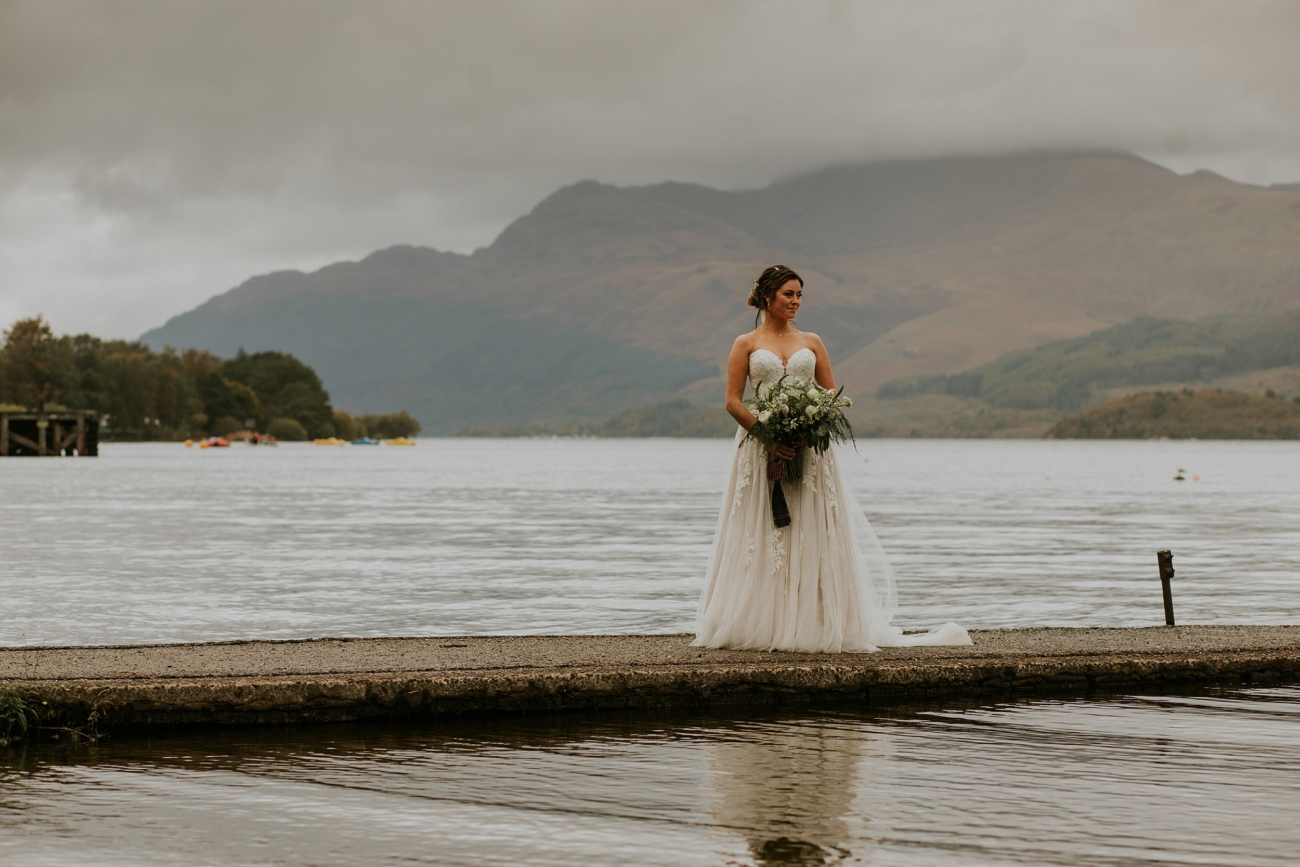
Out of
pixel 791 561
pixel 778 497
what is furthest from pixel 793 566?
pixel 778 497

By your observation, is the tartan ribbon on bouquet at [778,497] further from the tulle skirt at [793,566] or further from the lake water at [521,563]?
the lake water at [521,563]

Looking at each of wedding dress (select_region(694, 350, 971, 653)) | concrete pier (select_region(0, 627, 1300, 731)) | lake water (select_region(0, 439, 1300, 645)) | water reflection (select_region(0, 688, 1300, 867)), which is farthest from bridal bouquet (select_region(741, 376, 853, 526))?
lake water (select_region(0, 439, 1300, 645))

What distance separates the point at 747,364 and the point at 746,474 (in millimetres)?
949

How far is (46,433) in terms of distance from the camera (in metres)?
150

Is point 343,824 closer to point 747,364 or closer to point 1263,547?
point 747,364

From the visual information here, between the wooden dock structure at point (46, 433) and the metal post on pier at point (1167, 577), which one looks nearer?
the metal post on pier at point (1167, 577)

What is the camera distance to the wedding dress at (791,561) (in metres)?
12.5

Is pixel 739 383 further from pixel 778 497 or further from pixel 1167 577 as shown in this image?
pixel 1167 577

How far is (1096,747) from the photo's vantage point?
1048 centimetres

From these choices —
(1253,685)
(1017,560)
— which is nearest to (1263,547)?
(1017,560)

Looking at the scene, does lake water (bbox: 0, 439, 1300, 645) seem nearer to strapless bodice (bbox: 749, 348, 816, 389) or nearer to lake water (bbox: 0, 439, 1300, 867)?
lake water (bbox: 0, 439, 1300, 867)

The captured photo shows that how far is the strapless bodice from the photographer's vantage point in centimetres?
1258

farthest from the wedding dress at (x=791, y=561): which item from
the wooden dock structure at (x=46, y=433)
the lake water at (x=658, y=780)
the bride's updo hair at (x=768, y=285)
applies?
the wooden dock structure at (x=46, y=433)

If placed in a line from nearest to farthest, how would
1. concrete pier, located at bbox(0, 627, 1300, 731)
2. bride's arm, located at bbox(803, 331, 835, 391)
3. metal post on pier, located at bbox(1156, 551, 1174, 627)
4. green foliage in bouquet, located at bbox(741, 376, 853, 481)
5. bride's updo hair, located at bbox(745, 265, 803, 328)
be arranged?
concrete pier, located at bbox(0, 627, 1300, 731) < green foliage in bouquet, located at bbox(741, 376, 853, 481) < bride's updo hair, located at bbox(745, 265, 803, 328) < bride's arm, located at bbox(803, 331, 835, 391) < metal post on pier, located at bbox(1156, 551, 1174, 627)
